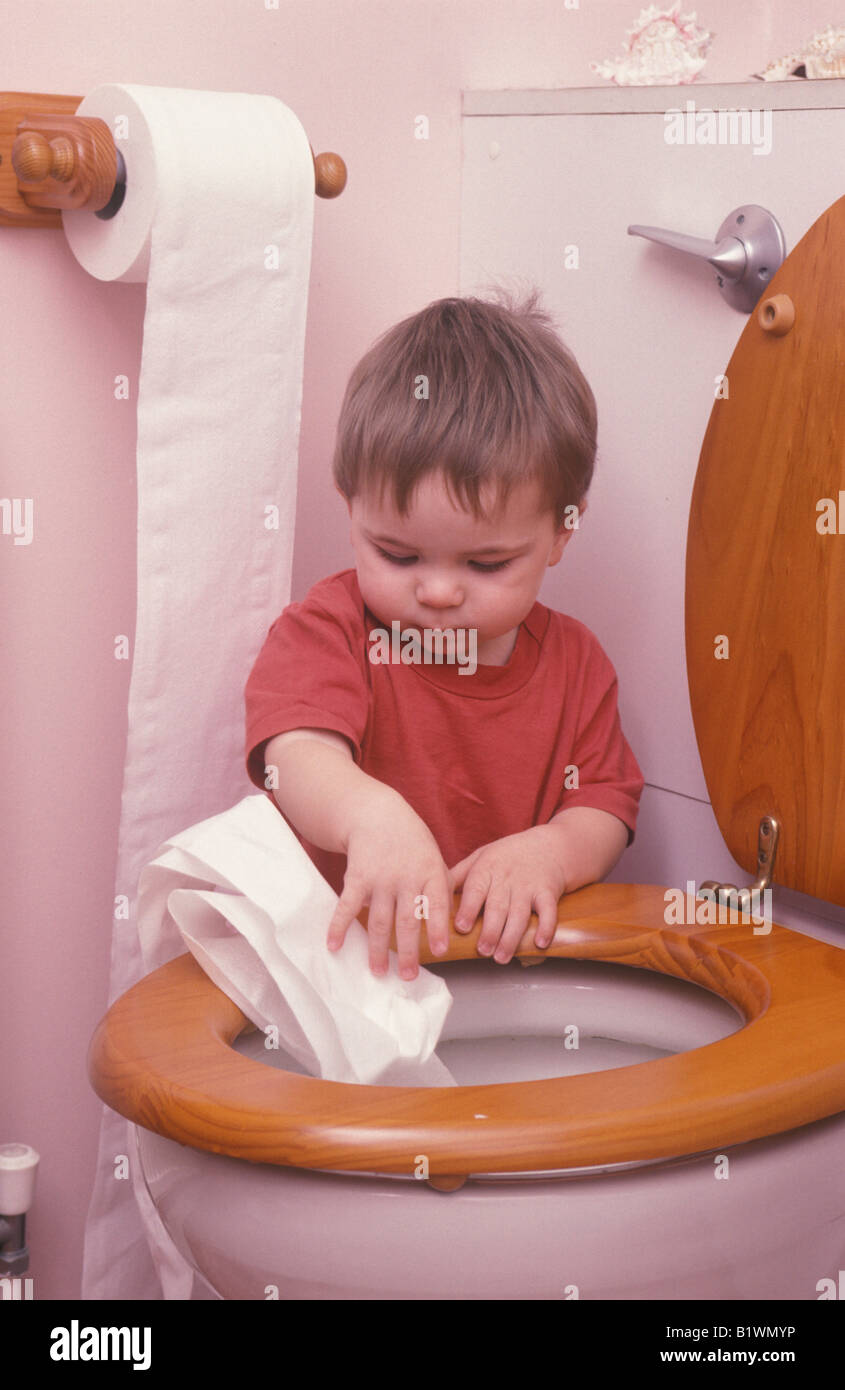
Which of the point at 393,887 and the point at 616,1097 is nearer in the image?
the point at 616,1097

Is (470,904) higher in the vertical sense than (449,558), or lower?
lower

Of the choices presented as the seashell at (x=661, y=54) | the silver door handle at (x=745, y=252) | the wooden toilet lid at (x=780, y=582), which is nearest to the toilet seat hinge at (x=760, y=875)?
the wooden toilet lid at (x=780, y=582)

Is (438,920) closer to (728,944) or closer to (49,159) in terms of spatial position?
(728,944)

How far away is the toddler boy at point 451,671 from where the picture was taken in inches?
37.0

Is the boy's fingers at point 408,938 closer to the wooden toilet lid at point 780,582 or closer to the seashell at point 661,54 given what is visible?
the wooden toilet lid at point 780,582

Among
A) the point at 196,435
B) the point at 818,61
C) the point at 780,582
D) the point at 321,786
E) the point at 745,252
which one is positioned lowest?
the point at 321,786

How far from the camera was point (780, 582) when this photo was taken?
98cm

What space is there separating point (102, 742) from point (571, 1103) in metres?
0.61

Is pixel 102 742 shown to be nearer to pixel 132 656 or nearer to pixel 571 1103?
pixel 132 656

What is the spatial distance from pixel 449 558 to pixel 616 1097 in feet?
1.40

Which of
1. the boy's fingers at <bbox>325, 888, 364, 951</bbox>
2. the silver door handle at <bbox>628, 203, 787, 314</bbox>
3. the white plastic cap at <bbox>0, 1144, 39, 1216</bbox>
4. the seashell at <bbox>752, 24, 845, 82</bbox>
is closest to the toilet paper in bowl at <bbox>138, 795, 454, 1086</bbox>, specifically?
the boy's fingers at <bbox>325, 888, 364, 951</bbox>

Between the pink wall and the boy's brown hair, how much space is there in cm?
22

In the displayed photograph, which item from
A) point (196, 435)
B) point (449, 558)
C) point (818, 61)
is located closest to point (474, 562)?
point (449, 558)

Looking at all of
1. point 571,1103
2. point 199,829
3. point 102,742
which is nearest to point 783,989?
point 571,1103
